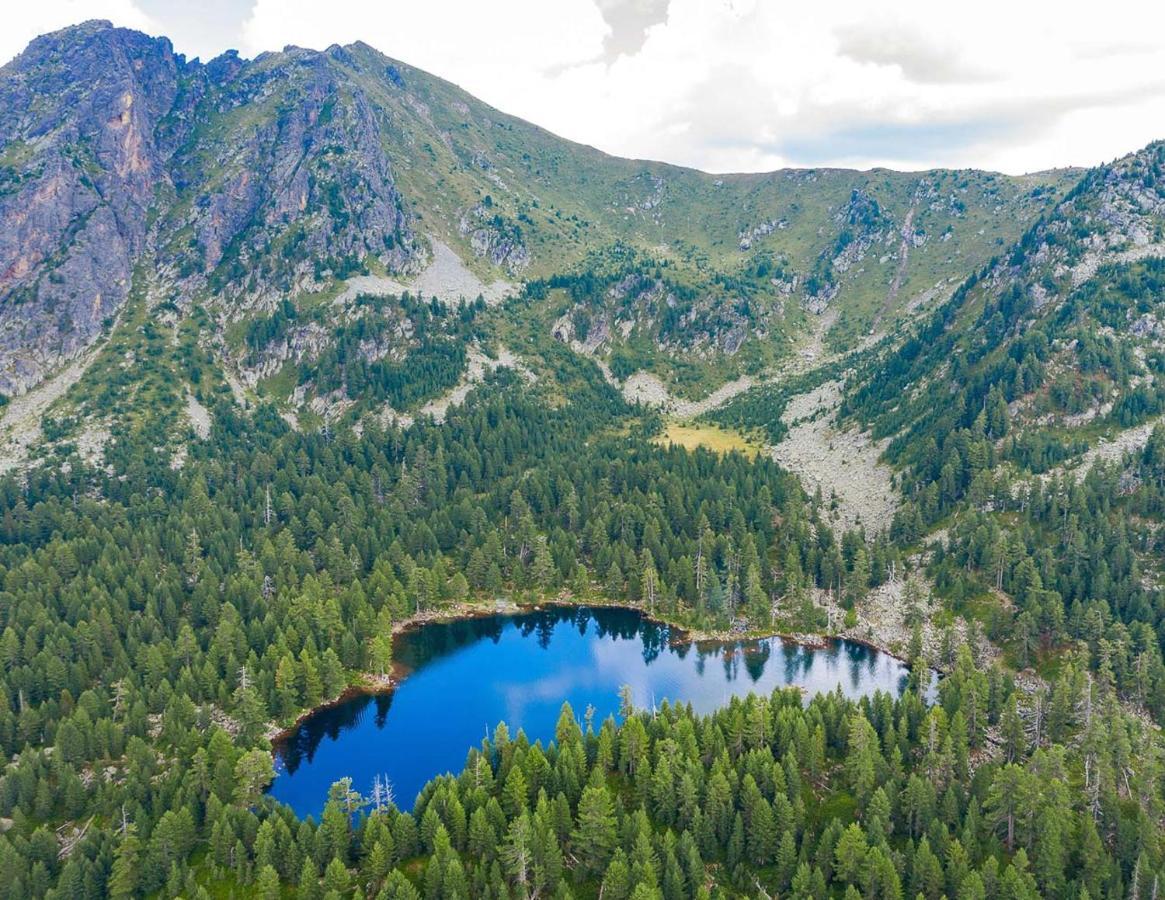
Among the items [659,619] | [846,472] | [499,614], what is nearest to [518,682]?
[499,614]

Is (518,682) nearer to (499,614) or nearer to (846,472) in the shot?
(499,614)

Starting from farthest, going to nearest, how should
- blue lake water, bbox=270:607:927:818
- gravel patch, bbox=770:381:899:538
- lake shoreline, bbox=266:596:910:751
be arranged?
gravel patch, bbox=770:381:899:538
lake shoreline, bbox=266:596:910:751
blue lake water, bbox=270:607:927:818

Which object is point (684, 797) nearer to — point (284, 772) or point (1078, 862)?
point (1078, 862)

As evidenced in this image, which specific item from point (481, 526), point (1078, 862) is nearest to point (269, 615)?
point (481, 526)

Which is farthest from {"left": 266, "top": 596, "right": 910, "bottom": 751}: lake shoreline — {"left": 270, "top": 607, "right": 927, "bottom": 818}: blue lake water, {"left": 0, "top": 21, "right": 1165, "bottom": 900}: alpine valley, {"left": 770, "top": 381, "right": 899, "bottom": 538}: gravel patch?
{"left": 770, "top": 381, "right": 899, "bottom": 538}: gravel patch

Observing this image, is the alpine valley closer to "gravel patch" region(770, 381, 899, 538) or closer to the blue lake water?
"gravel patch" region(770, 381, 899, 538)

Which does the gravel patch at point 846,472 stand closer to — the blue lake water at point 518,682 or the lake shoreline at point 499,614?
the lake shoreline at point 499,614
